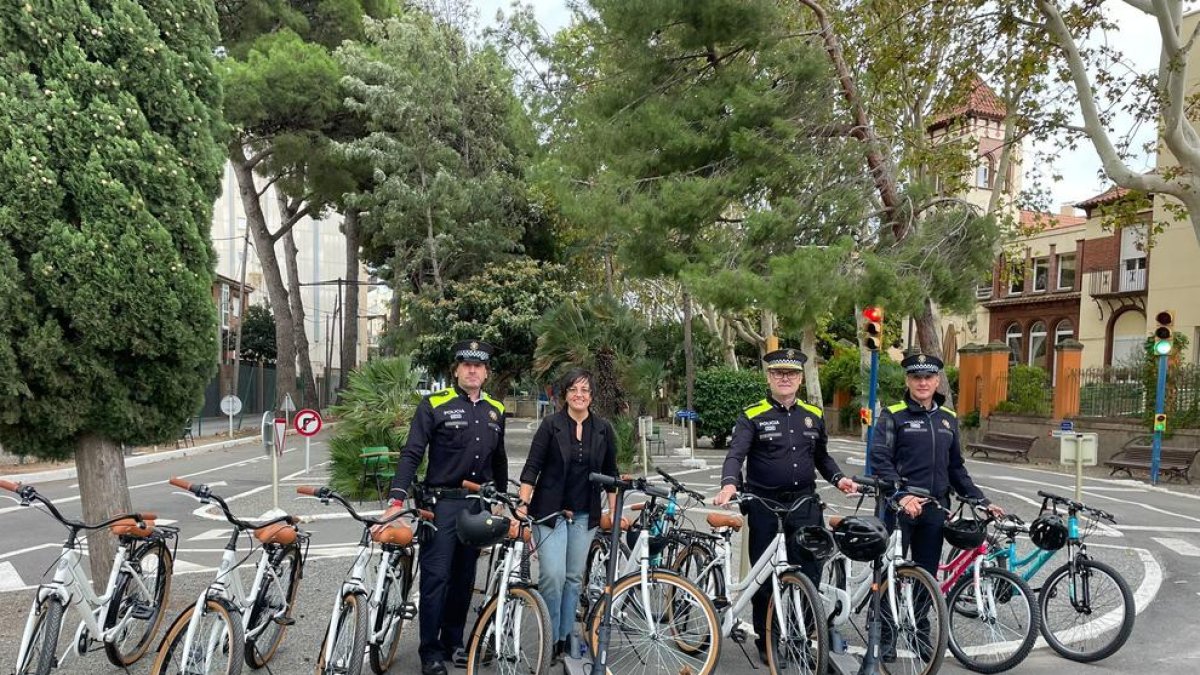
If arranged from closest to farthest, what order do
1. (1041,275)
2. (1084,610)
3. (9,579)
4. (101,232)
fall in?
(1084,610) → (101,232) → (9,579) → (1041,275)

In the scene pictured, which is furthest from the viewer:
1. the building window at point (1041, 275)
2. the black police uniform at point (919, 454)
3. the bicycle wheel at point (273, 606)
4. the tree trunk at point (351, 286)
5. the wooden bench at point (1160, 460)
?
the building window at point (1041, 275)

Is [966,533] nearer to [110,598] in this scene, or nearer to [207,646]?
[207,646]

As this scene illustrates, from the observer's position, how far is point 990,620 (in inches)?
210

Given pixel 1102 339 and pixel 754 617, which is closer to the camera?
pixel 754 617

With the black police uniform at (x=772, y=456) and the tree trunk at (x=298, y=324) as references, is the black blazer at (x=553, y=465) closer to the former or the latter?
the black police uniform at (x=772, y=456)

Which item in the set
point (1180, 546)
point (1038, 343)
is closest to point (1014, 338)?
point (1038, 343)

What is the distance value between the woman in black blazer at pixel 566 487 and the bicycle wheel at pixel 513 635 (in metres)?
0.52

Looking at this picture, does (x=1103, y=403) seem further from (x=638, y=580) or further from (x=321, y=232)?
(x=321, y=232)

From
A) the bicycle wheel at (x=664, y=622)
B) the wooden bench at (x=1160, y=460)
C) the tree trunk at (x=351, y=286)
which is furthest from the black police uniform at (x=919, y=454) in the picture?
the tree trunk at (x=351, y=286)

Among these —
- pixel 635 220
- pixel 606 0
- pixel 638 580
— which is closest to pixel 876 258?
pixel 635 220

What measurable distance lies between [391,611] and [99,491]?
9.55 feet

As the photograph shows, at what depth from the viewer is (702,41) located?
38.5 feet

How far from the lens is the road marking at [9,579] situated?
25.0ft

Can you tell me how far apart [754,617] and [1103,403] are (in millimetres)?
19397
